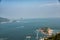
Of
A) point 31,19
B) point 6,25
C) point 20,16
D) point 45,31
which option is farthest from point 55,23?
point 6,25

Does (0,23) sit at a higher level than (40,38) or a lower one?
higher

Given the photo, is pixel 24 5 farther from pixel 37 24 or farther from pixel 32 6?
pixel 37 24

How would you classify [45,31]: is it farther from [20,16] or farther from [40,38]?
[20,16]

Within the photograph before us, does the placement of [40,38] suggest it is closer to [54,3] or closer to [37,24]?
[37,24]

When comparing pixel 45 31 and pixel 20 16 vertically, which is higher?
pixel 20 16

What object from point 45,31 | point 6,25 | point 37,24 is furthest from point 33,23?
point 6,25

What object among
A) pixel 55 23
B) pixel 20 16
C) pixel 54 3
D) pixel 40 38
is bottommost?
pixel 40 38
